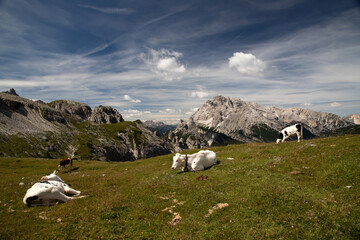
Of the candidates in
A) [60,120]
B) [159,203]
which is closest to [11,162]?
[159,203]

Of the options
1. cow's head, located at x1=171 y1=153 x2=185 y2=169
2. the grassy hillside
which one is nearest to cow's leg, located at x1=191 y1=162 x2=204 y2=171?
cow's head, located at x1=171 y1=153 x2=185 y2=169

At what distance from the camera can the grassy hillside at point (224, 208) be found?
8.70m

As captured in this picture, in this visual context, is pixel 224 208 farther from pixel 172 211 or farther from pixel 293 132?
pixel 293 132

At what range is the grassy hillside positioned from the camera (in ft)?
28.5

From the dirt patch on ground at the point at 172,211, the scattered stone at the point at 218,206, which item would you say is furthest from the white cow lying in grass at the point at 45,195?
the scattered stone at the point at 218,206

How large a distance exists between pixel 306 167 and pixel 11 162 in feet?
189

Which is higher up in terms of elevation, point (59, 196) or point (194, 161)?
point (194, 161)

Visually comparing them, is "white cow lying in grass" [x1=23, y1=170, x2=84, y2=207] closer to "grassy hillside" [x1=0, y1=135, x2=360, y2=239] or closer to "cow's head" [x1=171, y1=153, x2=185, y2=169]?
"grassy hillside" [x1=0, y1=135, x2=360, y2=239]

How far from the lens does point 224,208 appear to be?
11141 mm

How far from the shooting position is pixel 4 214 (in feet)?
41.0

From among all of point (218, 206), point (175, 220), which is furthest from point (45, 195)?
point (218, 206)

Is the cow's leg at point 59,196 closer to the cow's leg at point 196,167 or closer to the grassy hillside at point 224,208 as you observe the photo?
the grassy hillside at point 224,208

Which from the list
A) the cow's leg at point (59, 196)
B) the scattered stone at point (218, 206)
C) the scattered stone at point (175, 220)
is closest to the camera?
the scattered stone at point (175, 220)

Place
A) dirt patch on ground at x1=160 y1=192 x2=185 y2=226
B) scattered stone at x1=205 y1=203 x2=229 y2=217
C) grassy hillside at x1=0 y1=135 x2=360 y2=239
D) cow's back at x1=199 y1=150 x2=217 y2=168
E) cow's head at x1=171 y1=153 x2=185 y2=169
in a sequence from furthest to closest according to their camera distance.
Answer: cow's back at x1=199 y1=150 x2=217 y2=168 < cow's head at x1=171 y1=153 x2=185 y2=169 < scattered stone at x1=205 y1=203 x2=229 y2=217 < dirt patch on ground at x1=160 y1=192 x2=185 y2=226 < grassy hillside at x1=0 y1=135 x2=360 y2=239
